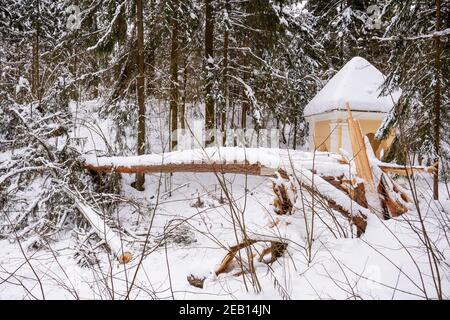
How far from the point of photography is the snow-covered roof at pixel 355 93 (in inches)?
408

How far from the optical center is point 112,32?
865cm

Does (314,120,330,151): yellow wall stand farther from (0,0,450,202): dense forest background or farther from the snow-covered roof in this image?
(0,0,450,202): dense forest background

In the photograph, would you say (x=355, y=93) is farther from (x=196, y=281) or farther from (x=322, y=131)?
(x=196, y=281)

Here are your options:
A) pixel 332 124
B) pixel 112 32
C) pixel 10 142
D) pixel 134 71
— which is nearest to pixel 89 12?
pixel 112 32

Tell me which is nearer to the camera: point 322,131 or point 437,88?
point 437,88

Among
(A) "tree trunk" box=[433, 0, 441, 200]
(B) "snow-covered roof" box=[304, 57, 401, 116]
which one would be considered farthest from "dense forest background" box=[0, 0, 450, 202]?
(B) "snow-covered roof" box=[304, 57, 401, 116]

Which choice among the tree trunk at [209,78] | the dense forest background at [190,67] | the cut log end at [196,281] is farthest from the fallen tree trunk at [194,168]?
the tree trunk at [209,78]

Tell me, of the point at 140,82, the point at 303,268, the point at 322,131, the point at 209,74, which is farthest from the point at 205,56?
the point at 303,268

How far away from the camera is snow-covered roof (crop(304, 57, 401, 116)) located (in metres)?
10.4

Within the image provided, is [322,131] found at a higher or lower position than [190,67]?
lower

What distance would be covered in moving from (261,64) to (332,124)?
3.30 metres

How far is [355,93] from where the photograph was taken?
1055 centimetres

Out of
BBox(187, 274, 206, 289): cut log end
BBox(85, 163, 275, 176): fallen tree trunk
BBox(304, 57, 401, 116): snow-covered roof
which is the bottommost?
BBox(187, 274, 206, 289): cut log end
